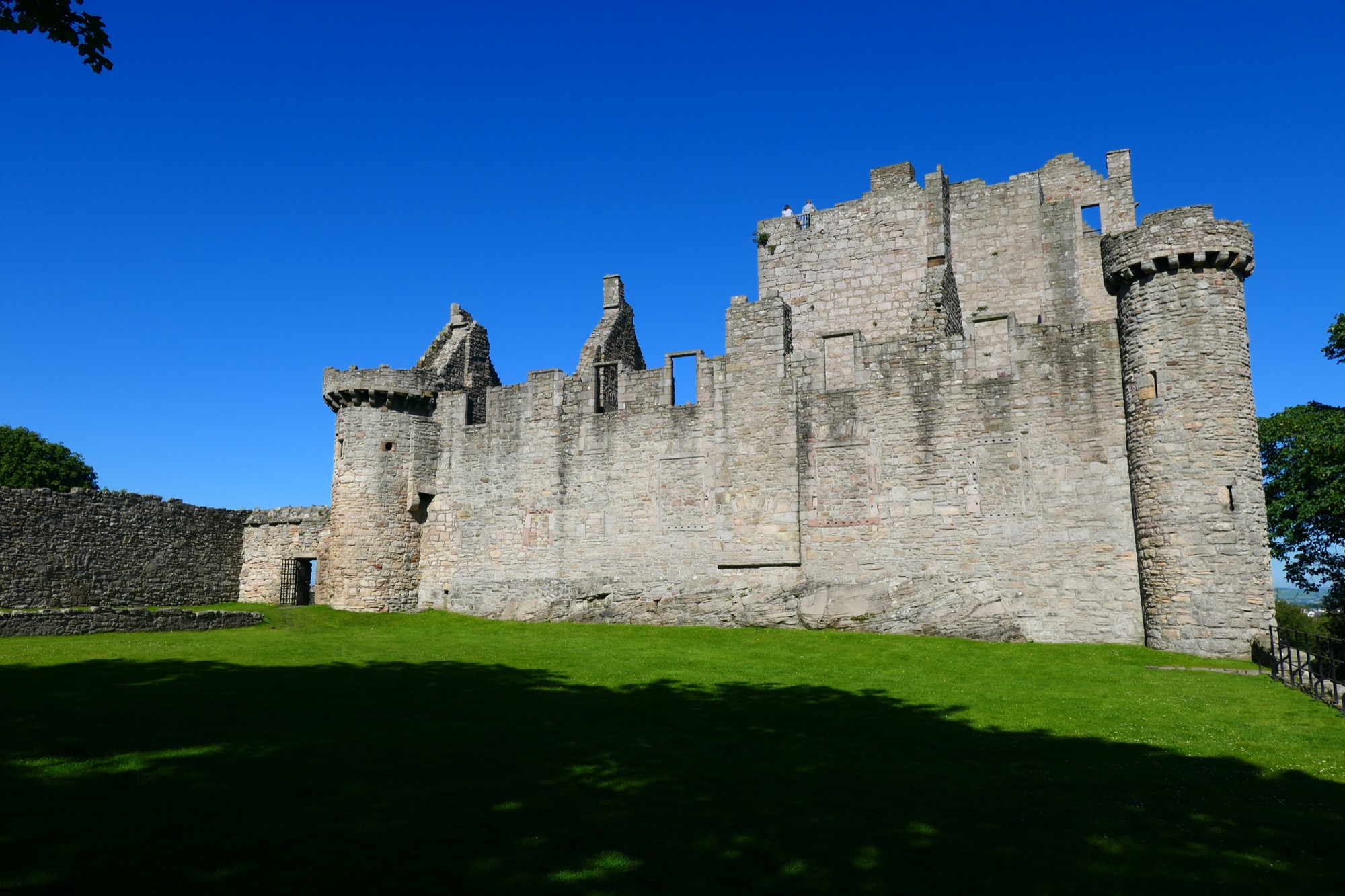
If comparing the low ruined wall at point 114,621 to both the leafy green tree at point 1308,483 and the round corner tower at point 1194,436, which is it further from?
the leafy green tree at point 1308,483

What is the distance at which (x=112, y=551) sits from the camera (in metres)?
27.7

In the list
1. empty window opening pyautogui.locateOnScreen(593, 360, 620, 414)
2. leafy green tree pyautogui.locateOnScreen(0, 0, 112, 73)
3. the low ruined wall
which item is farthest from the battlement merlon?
the low ruined wall

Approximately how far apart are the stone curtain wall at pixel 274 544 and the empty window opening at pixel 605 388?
37.6 feet

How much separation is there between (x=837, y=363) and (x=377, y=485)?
15072mm

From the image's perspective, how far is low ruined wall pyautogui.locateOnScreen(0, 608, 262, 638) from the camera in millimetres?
19641

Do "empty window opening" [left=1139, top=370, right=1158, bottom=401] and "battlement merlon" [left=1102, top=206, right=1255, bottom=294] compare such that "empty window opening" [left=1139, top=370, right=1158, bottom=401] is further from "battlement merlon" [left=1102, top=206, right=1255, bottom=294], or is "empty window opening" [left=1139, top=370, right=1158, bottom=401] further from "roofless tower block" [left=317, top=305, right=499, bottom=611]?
"roofless tower block" [left=317, top=305, right=499, bottom=611]

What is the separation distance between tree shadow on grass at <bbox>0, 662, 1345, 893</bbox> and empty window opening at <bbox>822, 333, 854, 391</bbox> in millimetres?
13726

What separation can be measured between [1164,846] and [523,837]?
183 inches

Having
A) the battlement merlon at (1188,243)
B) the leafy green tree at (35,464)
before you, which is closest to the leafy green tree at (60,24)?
the battlement merlon at (1188,243)

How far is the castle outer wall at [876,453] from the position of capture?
1912 centimetres

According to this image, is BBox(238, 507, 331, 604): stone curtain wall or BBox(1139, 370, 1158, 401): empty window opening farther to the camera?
BBox(238, 507, 331, 604): stone curtain wall

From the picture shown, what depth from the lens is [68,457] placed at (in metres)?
45.2

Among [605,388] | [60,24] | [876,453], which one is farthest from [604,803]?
[605,388]

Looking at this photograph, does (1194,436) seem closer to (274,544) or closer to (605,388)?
(605,388)
